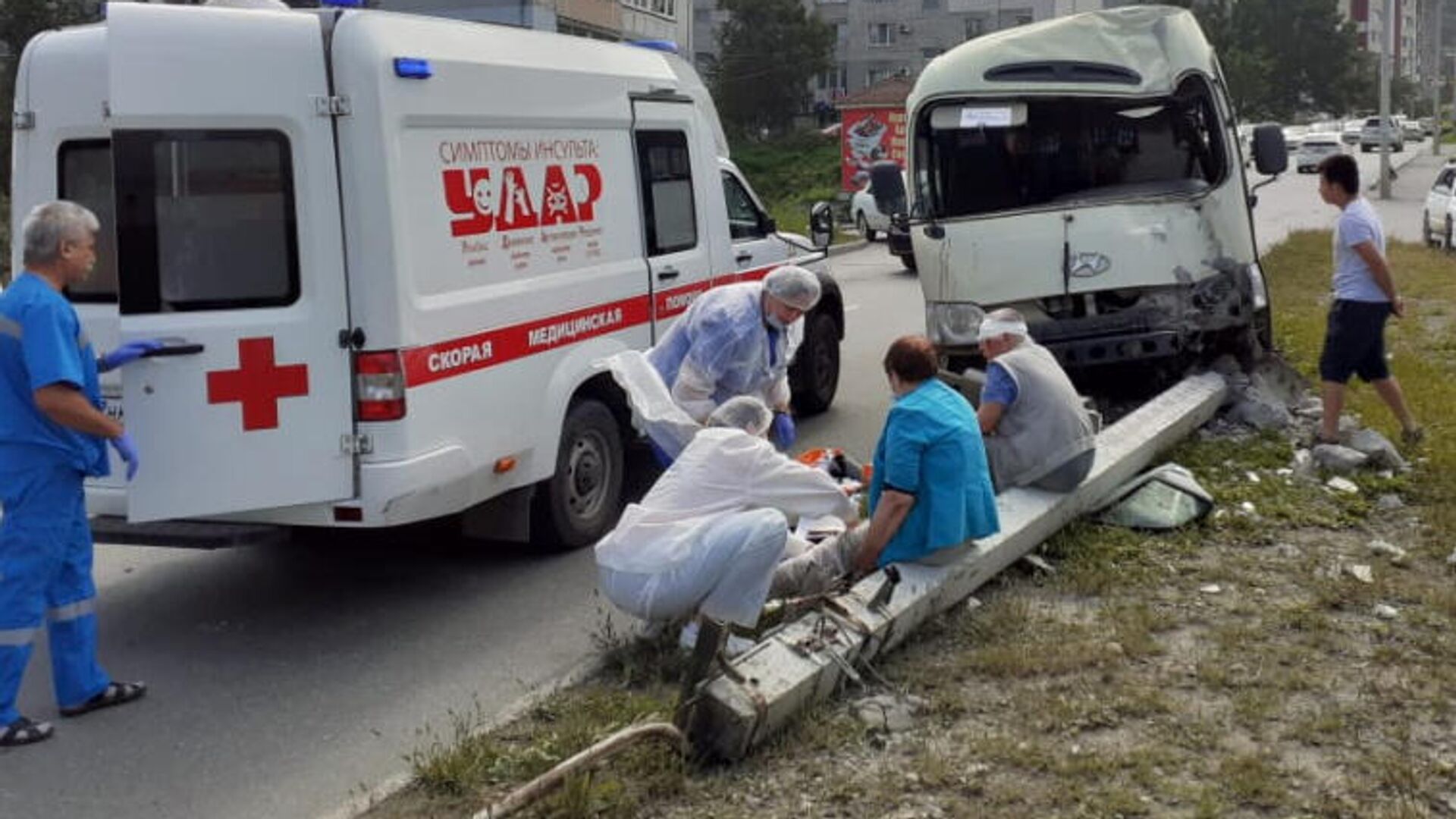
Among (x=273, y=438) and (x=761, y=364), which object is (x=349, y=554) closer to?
(x=273, y=438)

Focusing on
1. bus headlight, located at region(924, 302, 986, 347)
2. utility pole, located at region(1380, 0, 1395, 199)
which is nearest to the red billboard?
utility pole, located at region(1380, 0, 1395, 199)

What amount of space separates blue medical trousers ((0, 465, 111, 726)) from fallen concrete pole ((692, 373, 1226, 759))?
2392 millimetres

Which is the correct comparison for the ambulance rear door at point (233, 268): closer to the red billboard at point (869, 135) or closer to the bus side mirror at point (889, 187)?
the bus side mirror at point (889, 187)

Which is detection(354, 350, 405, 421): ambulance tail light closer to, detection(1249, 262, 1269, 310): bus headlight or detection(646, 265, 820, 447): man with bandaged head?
detection(646, 265, 820, 447): man with bandaged head

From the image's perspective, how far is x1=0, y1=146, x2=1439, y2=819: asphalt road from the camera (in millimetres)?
4836

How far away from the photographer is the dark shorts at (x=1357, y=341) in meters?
8.35

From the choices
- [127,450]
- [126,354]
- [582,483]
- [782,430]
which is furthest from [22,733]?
[782,430]

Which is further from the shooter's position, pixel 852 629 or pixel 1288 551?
pixel 1288 551

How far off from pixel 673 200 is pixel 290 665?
147 inches

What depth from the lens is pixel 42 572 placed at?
5160mm

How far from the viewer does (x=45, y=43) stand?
6457mm

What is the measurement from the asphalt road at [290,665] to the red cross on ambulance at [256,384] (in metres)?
1.02

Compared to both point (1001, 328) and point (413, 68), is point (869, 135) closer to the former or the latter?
point (1001, 328)

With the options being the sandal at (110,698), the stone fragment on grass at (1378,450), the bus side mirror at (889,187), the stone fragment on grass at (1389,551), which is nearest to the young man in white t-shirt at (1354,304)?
the stone fragment on grass at (1378,450)
